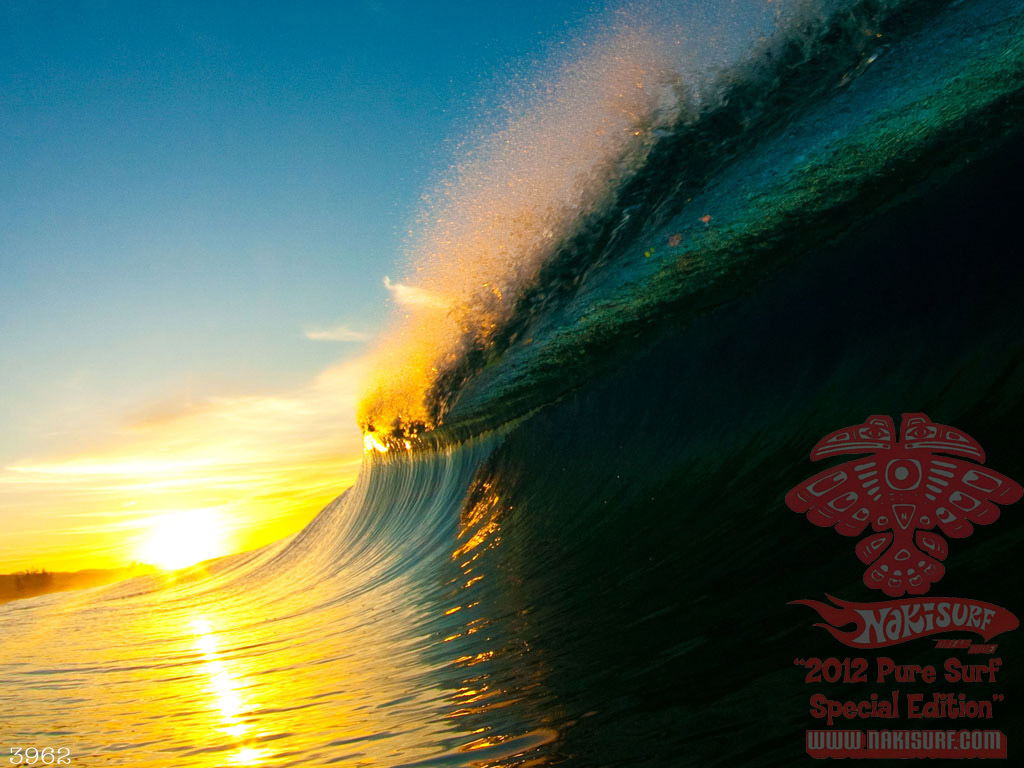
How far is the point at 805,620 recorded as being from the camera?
2.13 m

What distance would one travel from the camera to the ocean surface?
6.61 ft

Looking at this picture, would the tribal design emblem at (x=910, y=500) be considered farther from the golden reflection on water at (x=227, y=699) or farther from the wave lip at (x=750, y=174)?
the golden reflection on water at (x=227, y=699)

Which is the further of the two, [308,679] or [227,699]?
[308,679]

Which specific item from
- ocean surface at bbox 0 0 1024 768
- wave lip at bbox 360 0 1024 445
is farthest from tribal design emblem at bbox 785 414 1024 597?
wave lip at bbox 360 0 1024 445

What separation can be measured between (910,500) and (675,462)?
1.61 m

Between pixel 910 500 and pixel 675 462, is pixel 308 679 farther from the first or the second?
pixel 910 500

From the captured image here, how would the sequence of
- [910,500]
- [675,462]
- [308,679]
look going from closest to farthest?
1. [910,500]
2. [308,679]
3. [675,462]

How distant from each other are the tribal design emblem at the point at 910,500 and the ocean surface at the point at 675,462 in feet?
0.22

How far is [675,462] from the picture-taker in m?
3.78

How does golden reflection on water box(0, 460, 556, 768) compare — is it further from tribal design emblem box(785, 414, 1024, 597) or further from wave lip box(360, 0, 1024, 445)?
wave lip box(360, 0, 1024, 445)

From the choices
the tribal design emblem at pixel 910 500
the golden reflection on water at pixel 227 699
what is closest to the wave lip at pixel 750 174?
the tribal design emblem at pixel 910 500

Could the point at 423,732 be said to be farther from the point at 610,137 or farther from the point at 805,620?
the point at 610,137

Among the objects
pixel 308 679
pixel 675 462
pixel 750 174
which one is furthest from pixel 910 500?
pixel 750 174

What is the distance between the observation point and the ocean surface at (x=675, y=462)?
6.61 feet
